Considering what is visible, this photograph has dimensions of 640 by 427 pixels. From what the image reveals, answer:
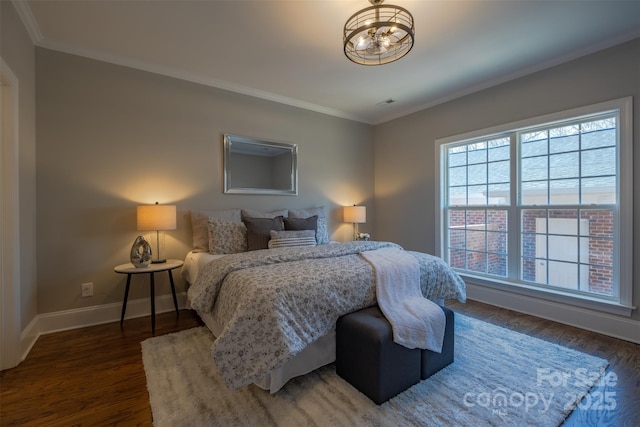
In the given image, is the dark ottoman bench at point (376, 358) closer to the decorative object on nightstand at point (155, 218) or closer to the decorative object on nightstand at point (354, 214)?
the decorative object on nightstand at point (155, 218)

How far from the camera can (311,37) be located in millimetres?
2443

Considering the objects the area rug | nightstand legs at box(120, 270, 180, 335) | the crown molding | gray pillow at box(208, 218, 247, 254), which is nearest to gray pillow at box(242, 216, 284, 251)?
gray pillow at box(208, 218, 247, 254)

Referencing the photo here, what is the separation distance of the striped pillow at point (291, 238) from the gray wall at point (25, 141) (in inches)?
76.4

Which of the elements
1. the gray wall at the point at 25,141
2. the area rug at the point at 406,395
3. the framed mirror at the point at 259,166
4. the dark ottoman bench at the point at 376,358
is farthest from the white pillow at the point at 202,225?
the dark ottoman bench at the point at 376,358

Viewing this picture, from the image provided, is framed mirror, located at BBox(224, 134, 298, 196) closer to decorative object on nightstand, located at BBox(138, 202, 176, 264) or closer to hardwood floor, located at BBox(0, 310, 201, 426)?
decorative object on nightstand, located at BBox(138, 202, 176, 264)

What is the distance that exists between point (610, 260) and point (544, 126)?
1437 millimetres

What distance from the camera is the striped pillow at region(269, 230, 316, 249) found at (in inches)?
115

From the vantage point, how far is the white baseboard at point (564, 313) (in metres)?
2.41

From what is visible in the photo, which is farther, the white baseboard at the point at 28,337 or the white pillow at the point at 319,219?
the white pillow at the point at 319,219

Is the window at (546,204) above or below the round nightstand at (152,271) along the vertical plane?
above

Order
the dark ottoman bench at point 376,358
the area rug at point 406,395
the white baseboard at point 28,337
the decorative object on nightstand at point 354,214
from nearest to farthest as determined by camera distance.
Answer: the area rug at point 406,395
the dark ottoman bench at point 376,358
the white baseboard at point 28,337
the decorative object on nightstand at point 354,214

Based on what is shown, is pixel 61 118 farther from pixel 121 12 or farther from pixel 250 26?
pixel 250 26

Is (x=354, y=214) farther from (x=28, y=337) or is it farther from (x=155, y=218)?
(x=28, y=337)

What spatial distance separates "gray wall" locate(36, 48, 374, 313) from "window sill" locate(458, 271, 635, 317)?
2.90m
